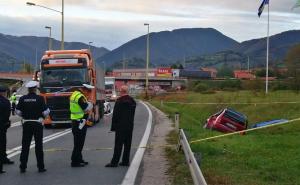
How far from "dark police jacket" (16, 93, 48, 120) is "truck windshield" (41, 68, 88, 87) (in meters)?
14.4

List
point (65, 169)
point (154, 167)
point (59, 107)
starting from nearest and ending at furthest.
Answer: point (65, 169) < point (154, 167) < point (59, 107)

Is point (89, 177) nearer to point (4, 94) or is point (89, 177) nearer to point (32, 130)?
point (32, 130)

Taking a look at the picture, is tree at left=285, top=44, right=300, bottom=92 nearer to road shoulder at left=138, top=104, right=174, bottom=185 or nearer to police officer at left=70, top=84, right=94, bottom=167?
road shoulder at left=138, top=104, right=174, bottom=185

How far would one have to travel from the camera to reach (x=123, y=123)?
12797 mm

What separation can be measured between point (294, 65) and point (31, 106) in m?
71.4

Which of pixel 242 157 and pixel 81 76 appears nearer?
pixel 242 157

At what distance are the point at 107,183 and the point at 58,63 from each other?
16765 millimetres

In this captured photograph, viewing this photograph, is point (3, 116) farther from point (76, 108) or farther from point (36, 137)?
point (76, 108)

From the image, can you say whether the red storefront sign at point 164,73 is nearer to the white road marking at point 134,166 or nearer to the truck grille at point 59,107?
the truck grille at point 59,107

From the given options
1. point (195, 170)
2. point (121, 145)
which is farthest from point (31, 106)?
point (195, 170)

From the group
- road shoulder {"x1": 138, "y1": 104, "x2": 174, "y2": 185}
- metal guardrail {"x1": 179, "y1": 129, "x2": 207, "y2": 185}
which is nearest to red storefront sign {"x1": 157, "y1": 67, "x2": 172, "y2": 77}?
road shoulder {"x1": 138, "y1": 104, "x2": 174, "y2": 185}

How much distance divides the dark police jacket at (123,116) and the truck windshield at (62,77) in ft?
45.5

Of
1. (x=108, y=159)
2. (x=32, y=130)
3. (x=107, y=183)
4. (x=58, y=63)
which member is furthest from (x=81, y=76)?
(x=107, y=183)

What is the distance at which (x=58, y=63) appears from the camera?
88.0 feet
